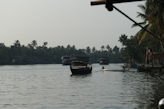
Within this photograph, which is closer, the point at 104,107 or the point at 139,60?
the point at 104,107

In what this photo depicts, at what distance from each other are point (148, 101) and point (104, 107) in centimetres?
535

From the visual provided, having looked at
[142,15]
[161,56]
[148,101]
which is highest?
[142,15]

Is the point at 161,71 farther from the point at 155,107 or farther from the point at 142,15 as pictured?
the point at 155,107

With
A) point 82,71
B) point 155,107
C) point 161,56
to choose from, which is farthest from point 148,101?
point 82,71

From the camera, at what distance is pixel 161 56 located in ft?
252

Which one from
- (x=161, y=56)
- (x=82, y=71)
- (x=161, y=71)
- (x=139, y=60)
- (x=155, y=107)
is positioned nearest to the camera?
(x=155, y=107)

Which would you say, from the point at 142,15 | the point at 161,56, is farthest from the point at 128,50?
the point at 142,15

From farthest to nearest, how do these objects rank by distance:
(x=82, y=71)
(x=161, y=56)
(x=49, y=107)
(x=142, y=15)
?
(x=82, y=71)
(x=161, y=56)
(x=142, y=15)
(x=49, y=107)

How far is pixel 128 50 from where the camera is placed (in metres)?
124

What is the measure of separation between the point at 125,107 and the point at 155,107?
242 cm

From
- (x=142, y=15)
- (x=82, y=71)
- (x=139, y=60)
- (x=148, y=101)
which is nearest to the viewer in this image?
(x=148, y=101)

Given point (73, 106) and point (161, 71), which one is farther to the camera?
point (161, 71)

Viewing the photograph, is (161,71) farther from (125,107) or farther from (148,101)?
(125,107)

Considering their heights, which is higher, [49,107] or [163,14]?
[163,14]
